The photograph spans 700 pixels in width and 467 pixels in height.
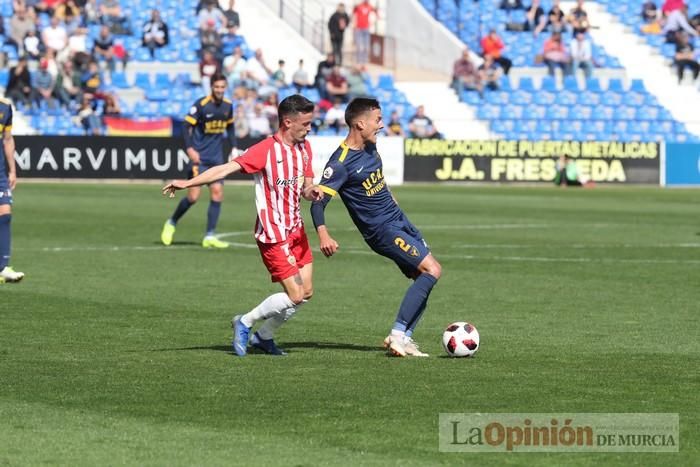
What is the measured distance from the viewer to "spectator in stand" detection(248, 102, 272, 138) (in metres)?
40.5

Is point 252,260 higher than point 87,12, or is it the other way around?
point 87,12

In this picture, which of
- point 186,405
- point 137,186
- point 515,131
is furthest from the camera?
point 515,131

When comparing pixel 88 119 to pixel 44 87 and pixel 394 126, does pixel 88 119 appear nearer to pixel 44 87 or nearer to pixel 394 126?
pixel 44 87

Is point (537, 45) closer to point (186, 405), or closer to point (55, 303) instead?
point (55, 303)

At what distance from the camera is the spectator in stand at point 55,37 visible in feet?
135

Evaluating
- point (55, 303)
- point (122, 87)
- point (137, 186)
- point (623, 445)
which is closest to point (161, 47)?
point (122, 87)

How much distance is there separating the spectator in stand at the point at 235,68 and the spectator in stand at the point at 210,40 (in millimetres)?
778

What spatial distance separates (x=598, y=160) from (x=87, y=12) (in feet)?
51.2

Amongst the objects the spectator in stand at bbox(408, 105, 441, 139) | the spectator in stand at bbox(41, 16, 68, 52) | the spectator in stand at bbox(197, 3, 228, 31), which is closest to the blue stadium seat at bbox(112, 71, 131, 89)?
the spectator in stand at bbox(41, 16, 68, 52)

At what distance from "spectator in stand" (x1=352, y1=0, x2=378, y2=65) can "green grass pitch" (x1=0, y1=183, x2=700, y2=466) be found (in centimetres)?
2426

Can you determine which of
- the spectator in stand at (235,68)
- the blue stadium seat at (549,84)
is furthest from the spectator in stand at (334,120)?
the blue stadium seat at (549,84)

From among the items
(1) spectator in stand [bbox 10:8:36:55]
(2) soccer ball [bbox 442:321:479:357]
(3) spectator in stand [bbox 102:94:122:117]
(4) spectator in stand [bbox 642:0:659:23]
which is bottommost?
(2) soccer ball [bbox 442:321:479:357]

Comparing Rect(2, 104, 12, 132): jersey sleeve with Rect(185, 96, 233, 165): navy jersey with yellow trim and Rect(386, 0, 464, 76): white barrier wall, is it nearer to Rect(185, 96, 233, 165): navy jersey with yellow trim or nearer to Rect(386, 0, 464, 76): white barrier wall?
Rect(185, 96, 233, 165): navy jersey with yellow trim

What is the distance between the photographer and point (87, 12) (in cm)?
4341
